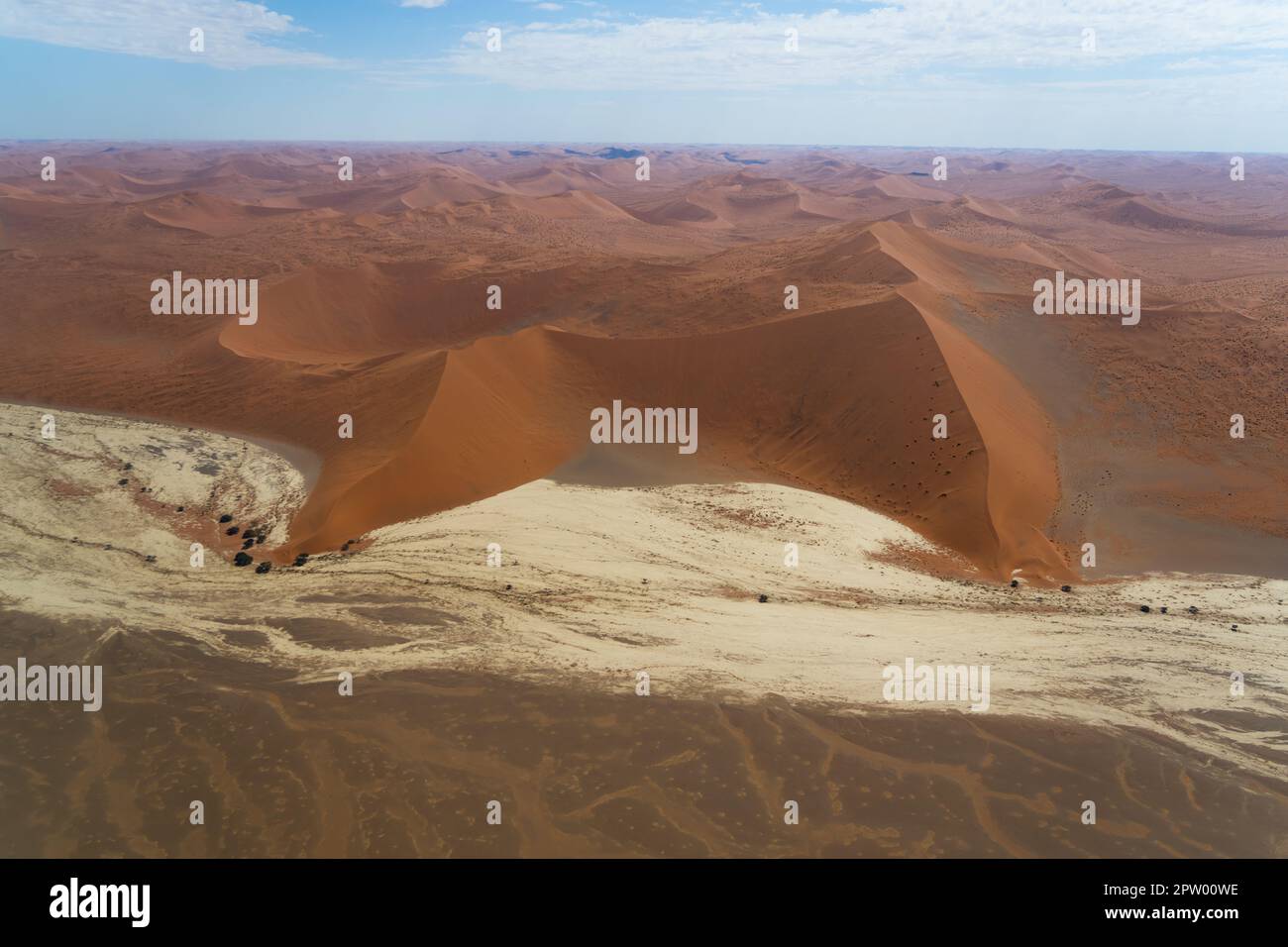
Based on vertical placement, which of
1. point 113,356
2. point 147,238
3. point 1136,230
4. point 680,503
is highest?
point 1136,230

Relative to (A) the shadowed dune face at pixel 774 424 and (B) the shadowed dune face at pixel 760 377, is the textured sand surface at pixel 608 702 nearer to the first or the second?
(A) the shadowed dune face at pixel 774 424

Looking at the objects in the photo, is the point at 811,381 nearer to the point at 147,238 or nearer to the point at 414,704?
the point at 414,704

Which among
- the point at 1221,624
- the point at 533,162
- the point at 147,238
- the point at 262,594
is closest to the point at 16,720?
the point at 262,594

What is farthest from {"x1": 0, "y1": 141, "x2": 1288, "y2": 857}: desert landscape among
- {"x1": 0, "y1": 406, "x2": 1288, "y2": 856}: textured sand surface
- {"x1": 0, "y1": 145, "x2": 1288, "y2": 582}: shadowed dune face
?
{"x1": 0, "y1": 145, "x2": 1288, "y2": 582}: shadowed dune face

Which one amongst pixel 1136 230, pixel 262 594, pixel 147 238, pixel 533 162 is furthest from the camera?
pixel 533 162

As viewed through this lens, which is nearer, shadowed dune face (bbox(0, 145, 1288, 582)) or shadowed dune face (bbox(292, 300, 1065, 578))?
shadowed dune face (bbox(292, 300, 1065, 578))

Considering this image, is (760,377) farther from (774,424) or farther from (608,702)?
(608,702)

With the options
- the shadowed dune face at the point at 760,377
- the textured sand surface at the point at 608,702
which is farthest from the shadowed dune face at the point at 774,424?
the textured sand surface at the point at 608,702

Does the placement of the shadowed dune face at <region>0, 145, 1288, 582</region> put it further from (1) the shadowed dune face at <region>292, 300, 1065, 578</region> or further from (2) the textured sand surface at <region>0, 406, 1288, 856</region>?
(2) the textured sand surface at <region>0, 406, 1288, 856</region>
